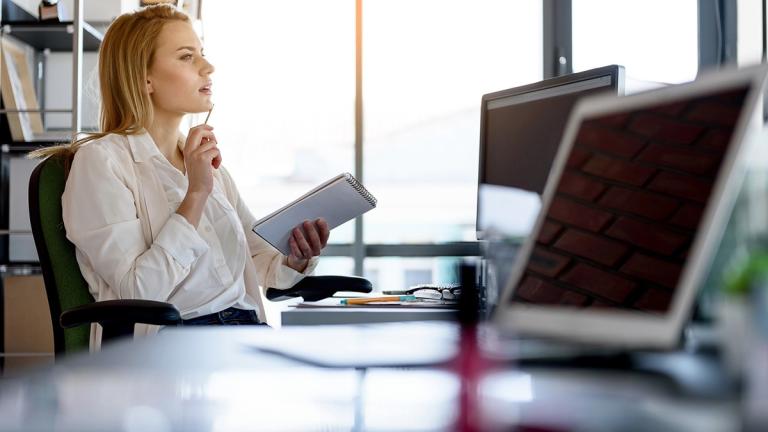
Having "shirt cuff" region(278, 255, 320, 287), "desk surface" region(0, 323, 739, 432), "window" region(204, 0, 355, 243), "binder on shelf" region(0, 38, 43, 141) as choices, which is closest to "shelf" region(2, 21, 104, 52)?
"binder on shelf" region(0, 38, 43, 141)

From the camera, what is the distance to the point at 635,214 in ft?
2.12

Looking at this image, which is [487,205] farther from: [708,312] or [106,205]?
[106,205]

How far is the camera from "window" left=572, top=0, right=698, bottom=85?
4488 millimetres

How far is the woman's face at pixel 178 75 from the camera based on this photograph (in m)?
2.19

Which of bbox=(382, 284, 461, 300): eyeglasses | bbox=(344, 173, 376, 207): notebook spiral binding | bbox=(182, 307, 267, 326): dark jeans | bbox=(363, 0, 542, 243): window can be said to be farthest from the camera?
bbox=(363, 0, 542, 243): window

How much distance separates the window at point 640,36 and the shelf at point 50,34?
103 inches

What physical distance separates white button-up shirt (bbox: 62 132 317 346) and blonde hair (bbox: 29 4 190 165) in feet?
0.28

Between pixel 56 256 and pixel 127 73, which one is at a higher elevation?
pixel 127 73

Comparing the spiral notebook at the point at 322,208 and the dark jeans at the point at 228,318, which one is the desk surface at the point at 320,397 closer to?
the spiral notebook at the point at 322,208

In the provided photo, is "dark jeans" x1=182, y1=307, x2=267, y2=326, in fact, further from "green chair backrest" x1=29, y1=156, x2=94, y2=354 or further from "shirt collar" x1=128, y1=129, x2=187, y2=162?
"shirt collar" x1=128, y1=129, x2=187, y2=162

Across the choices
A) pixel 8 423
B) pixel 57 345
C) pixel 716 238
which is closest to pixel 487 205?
pixel 716 238

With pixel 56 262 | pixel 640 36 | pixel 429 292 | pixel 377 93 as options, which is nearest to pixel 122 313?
pixel 56 262

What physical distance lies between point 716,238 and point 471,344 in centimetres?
18

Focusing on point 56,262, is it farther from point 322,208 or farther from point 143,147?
point 322,208
